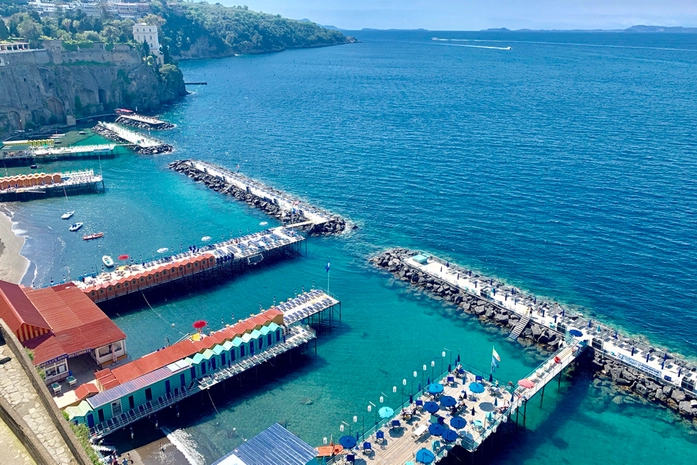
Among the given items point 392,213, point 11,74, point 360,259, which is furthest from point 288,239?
point 11,74

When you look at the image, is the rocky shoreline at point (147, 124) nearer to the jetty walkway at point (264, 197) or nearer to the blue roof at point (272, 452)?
the jetty walkway at point (264, 197)

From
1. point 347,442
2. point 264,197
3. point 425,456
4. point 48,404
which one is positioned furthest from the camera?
point 264,197

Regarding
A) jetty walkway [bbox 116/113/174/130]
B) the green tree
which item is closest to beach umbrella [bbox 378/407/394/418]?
jetty walkway [bbox 116/113/174/130]

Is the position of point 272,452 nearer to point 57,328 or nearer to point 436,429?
point 436,429

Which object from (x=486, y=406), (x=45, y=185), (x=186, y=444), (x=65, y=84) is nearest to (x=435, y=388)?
(x=486, y=406)

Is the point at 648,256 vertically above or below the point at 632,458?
above

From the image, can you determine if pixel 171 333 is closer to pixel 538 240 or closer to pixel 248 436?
pixel 248 436
